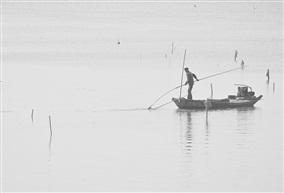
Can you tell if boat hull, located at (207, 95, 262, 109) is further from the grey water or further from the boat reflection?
the boat reflection

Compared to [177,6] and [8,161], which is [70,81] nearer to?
[8,161]

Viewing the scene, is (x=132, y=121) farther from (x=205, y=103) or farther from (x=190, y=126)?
(x=205, y=103)

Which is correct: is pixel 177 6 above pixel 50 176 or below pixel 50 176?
above

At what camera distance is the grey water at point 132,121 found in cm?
1762

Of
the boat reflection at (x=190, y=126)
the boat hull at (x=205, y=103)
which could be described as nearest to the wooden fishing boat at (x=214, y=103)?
the boat hull at (x=205, y=103)

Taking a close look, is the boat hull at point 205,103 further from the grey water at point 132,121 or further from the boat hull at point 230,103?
the grey water at point 132,121

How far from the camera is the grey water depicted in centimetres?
1762

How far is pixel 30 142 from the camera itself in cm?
2181

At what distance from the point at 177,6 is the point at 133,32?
64.1 m

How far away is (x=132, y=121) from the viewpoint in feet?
84.3

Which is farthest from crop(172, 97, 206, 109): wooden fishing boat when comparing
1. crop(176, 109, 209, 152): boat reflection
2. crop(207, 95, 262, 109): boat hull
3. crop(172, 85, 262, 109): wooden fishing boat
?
crop(207, 95, 262, 109): boat hull

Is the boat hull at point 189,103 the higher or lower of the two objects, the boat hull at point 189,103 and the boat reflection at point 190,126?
the higher

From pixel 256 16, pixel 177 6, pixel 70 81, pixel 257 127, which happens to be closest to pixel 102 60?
pixel 70 81

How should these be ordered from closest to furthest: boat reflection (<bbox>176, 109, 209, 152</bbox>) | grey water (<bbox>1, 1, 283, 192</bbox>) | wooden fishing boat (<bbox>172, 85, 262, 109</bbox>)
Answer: grey water (<bbox>1, 1, 283, 192</bbox>) < boat reflection (<bbox>176, 109, 209, 152</bbox>) < wooden fishing boat (<bbox>172, 85, 262, 109</bbox>)
